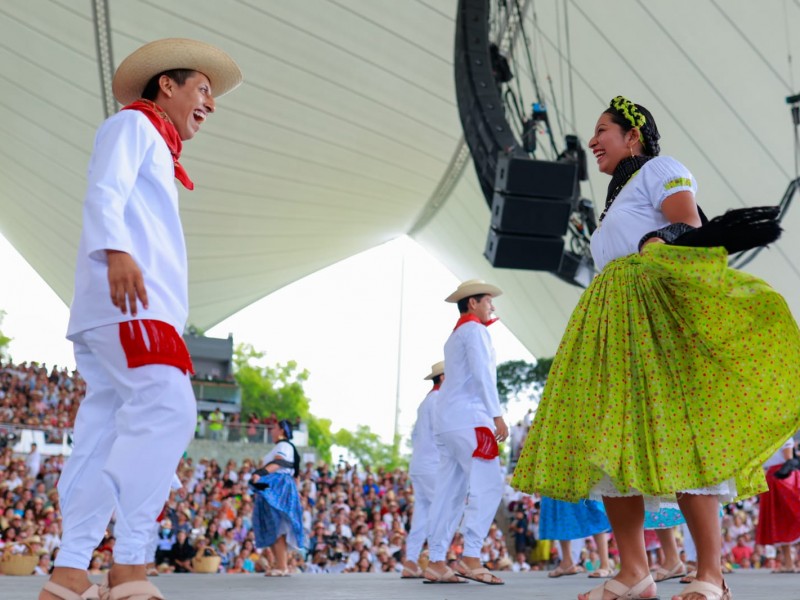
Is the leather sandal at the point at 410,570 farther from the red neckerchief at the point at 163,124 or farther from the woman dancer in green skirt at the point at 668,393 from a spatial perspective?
the red neckerchief at the point at 163,124

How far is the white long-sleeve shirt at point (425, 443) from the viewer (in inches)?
309

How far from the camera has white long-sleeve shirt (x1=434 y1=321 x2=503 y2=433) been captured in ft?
18.5

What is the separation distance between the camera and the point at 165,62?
2.84m

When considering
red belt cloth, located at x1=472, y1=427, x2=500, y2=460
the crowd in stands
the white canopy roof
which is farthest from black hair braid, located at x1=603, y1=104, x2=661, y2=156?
the white canopy roof

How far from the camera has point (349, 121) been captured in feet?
72.9

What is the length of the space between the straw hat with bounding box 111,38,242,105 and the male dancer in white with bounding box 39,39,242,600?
1 cm

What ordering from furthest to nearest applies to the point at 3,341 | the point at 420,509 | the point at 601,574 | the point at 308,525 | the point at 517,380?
the point at 3,341 < the point at 517,380 < the point at 308,525 < the point at 420,509 < the point at 601,574

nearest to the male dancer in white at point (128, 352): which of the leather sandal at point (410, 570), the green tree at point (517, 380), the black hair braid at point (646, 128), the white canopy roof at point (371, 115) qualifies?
the black hair braid at point (646, 128)

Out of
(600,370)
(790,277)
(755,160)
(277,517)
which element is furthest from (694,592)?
(790,277)

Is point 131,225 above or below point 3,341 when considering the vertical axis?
below

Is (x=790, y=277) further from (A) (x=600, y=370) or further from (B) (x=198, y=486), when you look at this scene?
(A) (x=600, y=370)

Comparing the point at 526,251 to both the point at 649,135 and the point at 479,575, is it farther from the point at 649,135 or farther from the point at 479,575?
the point at 649,135

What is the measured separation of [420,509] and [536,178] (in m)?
3.54

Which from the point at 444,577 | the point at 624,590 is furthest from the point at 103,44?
the point at 624,590
